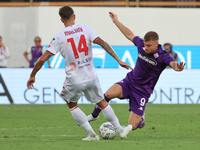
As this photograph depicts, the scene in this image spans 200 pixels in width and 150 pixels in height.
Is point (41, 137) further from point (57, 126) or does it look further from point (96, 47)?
point (96, 47)

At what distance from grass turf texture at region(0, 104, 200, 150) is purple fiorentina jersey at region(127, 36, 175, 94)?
0.89 meters

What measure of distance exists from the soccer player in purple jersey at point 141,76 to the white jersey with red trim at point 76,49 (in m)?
1.20

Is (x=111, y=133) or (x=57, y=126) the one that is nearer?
(x=111, y=133)

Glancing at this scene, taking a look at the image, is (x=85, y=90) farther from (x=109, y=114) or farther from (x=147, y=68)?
(x=147, y=68)

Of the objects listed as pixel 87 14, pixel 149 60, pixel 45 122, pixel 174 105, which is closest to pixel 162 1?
pixel 87 14

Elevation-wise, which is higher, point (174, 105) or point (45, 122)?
point (45, 122)

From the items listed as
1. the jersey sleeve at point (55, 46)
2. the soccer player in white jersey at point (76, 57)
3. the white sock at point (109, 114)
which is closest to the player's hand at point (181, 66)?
the soccer player in white jersey at point (76, 57)

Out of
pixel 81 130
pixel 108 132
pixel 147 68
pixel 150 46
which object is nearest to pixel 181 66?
pixel 150 46

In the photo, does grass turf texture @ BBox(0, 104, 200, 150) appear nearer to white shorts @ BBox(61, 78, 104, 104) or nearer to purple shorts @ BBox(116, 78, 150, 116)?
purple shorts @ BBox(116, 78, 150, 116)

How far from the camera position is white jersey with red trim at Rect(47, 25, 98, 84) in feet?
26.2

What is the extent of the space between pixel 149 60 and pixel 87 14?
14713mm

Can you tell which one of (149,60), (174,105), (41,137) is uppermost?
(149,60)

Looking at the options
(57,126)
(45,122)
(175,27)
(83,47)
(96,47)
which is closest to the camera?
(83,47)

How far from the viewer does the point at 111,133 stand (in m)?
8.58
